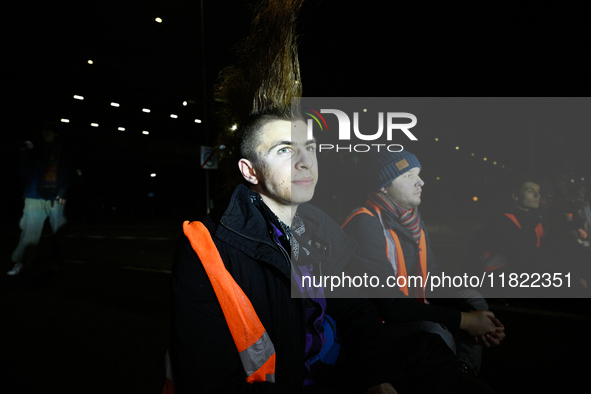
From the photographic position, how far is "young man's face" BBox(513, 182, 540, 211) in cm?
423

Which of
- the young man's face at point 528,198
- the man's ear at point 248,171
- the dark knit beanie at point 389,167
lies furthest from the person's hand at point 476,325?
the young man's face at point 528,198

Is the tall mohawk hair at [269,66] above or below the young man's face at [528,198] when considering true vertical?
above

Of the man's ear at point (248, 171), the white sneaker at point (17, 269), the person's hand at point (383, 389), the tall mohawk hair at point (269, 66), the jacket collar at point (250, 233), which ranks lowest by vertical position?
the white sneaker at point (17, 269)

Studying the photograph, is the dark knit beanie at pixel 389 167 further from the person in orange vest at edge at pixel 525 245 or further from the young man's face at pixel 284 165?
the person in orange vest at edge at pixel 525 245


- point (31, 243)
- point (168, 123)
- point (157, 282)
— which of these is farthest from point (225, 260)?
point (168, 123)

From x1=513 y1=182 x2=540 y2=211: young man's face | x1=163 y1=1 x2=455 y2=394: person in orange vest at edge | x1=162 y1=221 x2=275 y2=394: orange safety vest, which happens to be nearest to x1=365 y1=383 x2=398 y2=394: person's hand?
x1=163 y1=1 x2=455 y2=394: person in orange vest at edge

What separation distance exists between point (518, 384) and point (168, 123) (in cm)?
3155

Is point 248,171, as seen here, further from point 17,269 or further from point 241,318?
point 17,269

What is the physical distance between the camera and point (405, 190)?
8.52ft

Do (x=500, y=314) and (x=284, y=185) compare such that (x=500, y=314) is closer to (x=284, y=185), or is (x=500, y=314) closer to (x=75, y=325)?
(x=284, y=185)

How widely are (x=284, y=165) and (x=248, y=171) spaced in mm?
194

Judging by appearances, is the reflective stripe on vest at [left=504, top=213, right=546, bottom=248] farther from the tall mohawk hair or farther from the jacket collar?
the jacket collar

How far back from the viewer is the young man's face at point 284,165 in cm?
167

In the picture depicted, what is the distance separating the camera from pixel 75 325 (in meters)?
3.80
